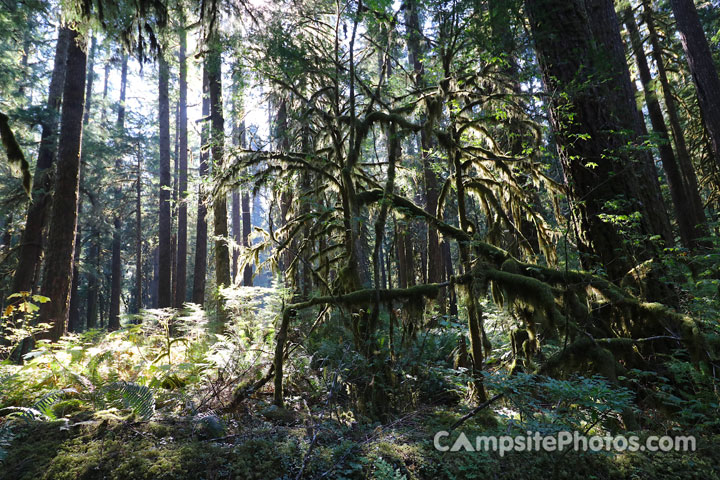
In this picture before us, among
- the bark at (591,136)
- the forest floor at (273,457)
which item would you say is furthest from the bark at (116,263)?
the bark at (591,136)

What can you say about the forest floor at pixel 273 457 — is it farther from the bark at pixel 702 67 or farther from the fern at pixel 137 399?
the bark at pixel 702 67

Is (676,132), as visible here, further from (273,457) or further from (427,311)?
(273,457)

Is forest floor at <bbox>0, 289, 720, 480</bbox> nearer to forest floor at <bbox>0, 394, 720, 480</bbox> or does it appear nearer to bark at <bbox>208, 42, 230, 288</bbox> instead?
forest floor at <bbox>0, 394, 720, 480</bbox>

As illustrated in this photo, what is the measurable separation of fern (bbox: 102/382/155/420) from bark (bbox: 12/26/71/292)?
30.7 feet

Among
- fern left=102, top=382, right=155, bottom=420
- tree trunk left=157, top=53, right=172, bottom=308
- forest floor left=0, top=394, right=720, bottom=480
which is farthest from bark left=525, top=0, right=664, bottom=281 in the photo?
tree trunk left=157, top=53, right=172, bottom=308

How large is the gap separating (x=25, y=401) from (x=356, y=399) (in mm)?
3709

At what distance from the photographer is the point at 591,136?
515 centimetres

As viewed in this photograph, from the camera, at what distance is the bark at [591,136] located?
4.83 meters

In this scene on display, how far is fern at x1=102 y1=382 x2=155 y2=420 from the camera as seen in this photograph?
3336mm

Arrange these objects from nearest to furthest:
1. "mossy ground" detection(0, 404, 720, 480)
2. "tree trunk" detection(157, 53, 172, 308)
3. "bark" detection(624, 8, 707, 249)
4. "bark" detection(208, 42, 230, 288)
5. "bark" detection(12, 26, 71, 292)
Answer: "mossy ground" detection(0, 404, 720, 480) < "bark" detection(208, 42, 230, 288) < "bark" detection(12, 26, 71, 292) < "bark" detection(624, 8, 707, 249) < "tree trunk" detection(157, 53, 172, 308)

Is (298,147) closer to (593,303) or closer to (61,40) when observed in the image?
(593,303)

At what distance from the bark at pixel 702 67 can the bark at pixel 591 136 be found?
5955 millimetres

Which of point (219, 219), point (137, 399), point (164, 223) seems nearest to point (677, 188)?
point (219, 219)

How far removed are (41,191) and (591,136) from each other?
50.6ft
